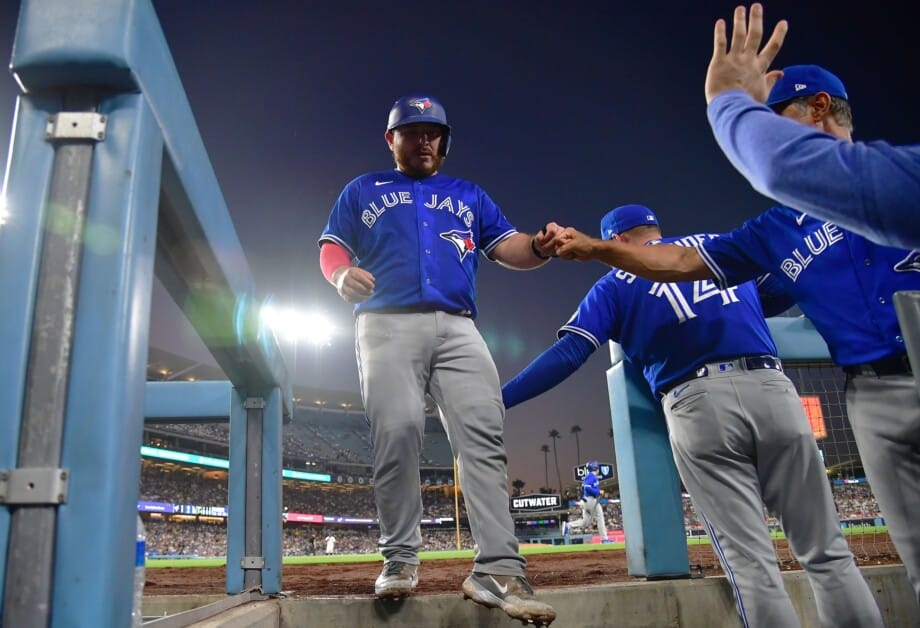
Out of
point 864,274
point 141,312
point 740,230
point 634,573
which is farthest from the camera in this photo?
point 634,573

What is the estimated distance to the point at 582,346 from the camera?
2.73 m

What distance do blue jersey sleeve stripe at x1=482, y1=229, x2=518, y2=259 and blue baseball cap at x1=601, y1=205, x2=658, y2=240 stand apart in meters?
0.65

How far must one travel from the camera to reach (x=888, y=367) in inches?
69.7

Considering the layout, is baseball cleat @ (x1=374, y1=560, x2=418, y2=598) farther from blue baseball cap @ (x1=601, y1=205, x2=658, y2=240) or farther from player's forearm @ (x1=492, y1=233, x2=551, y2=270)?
blue baseball cap @ (x1=601, y1=205, x2=658, y2=240)

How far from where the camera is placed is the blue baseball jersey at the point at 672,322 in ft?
7.89

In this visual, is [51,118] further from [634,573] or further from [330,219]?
[634,573]

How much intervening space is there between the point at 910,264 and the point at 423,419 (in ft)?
5.40

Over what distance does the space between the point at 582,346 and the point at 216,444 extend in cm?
3673

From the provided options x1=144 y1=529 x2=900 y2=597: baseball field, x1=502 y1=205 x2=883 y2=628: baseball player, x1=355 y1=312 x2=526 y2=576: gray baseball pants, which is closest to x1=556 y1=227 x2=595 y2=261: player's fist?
x1=502 y1=205 x2=883 y2=628: baseball player

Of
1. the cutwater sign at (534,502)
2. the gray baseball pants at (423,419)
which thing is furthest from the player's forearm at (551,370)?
the cutwater sign at (534,502)

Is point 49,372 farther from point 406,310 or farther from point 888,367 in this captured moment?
point 888,367

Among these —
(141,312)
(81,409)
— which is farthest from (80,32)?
(81,409)

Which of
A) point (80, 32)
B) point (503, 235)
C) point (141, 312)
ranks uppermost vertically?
point (503, 235)

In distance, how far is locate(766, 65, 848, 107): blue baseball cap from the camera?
192 centimetres
